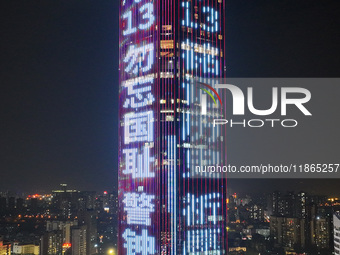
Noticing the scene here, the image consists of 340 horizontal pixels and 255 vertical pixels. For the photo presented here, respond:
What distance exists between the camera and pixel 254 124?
8969mm

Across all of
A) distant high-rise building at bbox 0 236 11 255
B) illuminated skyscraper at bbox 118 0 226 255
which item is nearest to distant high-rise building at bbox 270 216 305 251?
illuminated skyscraper at bbox 118 0 226 255

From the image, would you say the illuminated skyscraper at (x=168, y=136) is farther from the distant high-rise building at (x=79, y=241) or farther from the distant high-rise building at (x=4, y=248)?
the distant high-rise building at (x=79, y=241)

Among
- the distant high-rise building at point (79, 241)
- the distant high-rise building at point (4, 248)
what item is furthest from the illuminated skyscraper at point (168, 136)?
the distant high-rise building at point (79, 241)

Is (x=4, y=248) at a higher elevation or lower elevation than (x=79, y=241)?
higher

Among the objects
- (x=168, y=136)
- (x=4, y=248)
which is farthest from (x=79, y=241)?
(x=168, y=136)

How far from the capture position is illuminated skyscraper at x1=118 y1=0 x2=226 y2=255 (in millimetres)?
9242

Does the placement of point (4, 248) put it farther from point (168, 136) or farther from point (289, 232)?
point (289, 232)

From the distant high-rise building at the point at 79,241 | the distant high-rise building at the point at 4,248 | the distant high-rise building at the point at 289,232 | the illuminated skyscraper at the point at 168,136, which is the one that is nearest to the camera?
the illuminated skyscraper at the point at 168,136

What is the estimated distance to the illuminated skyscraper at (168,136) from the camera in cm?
924

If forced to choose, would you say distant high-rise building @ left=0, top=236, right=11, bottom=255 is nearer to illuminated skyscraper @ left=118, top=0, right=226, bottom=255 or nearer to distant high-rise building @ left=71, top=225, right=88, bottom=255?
distant high-rise building @ left=71, top=225, right=88, bottom=255

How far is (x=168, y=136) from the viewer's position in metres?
9.27

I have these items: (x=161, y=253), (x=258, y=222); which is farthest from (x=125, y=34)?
(x=258, y=222)

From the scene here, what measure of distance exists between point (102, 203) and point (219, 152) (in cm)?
1856

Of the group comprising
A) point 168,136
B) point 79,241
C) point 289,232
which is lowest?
point 79,241
